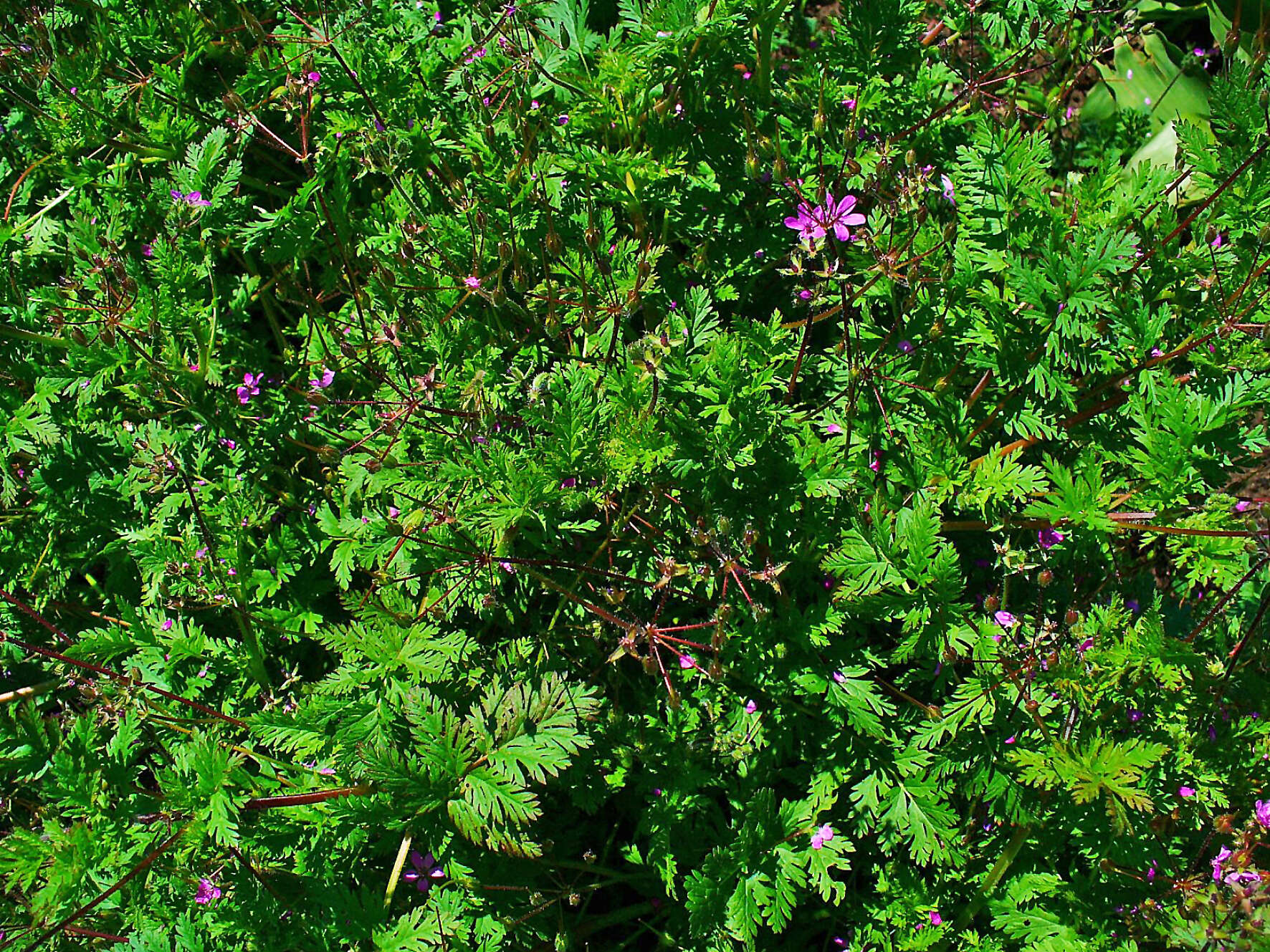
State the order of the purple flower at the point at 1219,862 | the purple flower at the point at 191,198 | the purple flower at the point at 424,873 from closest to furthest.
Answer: the purple flower at the point at 1219,862 < the purple flower at the point at 424,873 < the purple flower at the point at 191,198

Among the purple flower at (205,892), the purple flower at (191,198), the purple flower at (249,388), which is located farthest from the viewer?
the purple flower at (249,388)

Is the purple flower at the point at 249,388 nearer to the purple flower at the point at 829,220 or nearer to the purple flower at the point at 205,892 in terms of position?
the purple flower at the point at 205,892

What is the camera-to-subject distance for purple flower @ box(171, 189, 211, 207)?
314 cm

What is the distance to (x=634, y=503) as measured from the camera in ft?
9.11

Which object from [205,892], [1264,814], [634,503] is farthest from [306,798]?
[1264,814]

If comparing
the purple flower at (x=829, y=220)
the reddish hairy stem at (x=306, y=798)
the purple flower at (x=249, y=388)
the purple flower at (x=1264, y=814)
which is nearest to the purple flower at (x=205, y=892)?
the reddish hairy stem at (x=306, y=798)

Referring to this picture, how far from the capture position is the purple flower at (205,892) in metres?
2.50

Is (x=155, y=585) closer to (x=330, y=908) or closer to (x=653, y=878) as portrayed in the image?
(x=330, y=908)

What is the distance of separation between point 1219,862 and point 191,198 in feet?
11.7

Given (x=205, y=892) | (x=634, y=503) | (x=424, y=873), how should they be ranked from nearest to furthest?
(x=205, y=892) → (x=424, y=873) → (x=634, y=503)

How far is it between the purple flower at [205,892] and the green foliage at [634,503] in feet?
0.05

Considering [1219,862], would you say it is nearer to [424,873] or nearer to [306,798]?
[424,873]

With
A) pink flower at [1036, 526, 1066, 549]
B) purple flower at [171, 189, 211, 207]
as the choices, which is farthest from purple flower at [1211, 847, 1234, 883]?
purple flower at [171, 189, 211, 207]

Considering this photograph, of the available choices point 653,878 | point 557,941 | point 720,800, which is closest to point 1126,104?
point 720,800
